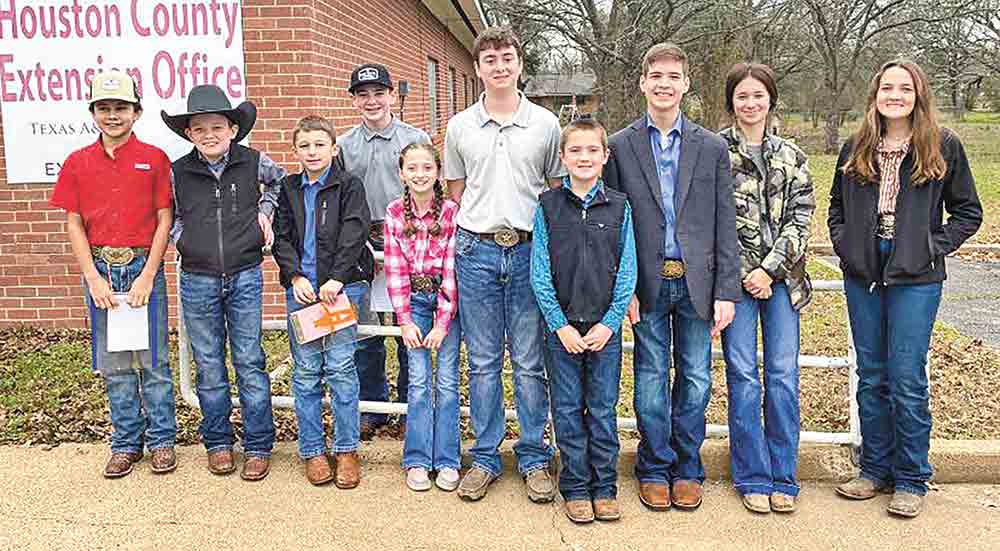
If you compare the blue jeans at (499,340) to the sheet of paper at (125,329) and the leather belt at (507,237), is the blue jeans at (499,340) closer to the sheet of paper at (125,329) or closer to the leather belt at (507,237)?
the leather belt at (507,237)

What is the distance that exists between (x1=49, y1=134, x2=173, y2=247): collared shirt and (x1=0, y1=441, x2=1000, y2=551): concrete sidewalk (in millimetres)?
1145

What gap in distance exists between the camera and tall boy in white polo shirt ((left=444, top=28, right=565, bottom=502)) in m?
3.81

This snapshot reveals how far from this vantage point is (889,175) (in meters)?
3.73

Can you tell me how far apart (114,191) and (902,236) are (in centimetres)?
336

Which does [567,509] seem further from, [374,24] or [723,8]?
[723,8]

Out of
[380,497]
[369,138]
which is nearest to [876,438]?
[380,497]

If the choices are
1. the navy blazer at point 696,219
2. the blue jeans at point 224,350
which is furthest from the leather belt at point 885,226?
the blue jeans at point 224,350

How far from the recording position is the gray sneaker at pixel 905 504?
12.3 feet

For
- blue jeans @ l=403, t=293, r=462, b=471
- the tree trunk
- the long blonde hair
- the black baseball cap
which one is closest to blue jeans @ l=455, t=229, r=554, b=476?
blue jeans @ l=403, t=293, r=462, b=471

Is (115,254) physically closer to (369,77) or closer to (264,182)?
(264,182)

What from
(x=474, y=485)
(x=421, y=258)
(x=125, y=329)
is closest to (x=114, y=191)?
(x=125, y=329)

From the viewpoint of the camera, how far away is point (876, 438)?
3953mm

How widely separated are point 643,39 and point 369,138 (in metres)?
23.0

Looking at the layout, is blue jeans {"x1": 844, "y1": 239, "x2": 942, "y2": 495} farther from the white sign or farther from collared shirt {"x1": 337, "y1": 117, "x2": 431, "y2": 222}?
the white sign
